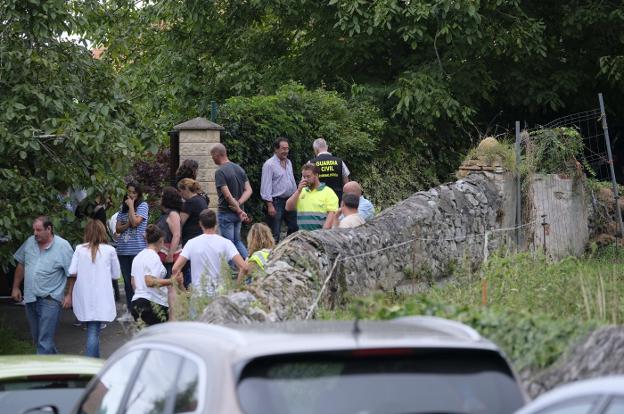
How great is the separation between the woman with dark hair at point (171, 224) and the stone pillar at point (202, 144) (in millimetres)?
2545

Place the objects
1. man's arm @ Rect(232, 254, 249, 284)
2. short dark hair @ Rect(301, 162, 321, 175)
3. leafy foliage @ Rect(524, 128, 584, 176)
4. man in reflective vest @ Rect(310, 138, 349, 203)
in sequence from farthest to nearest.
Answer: leafy foliage @ Rect(524, 128, 584, 176)
man in reflective vest @ Rect(310, 138, 349, 203)
short dark hair @ Rect(301, 162, 321, 175)
man's arm @ Rect(232, 254, 249, 284)

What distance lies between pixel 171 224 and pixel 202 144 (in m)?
2.86

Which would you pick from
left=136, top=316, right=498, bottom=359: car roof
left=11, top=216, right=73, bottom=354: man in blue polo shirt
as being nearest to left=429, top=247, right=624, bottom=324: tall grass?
left=136, top=316, right=498, bottom=359: car roof

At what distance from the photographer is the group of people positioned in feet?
38.2

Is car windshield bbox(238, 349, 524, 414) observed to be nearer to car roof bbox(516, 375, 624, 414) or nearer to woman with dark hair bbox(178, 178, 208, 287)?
car roof bbox(516, 375, 624, 414)

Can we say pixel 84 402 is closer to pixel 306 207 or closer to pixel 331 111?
pixel 306 207

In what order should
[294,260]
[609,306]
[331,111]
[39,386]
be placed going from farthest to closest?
[331,111]
[294,260]
[609,306]
[39,386]

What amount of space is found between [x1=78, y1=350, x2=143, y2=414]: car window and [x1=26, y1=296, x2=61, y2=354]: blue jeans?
6396 mm

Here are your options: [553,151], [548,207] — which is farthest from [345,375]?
[553,151]

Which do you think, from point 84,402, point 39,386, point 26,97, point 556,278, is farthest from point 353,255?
point 84,402

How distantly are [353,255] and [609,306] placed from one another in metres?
3.92

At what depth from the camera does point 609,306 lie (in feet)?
27.7

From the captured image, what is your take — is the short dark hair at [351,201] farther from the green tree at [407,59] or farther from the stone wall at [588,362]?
the stone wall at [588,362]

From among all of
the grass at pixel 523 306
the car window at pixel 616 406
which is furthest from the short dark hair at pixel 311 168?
the car window at pixel 616 406
